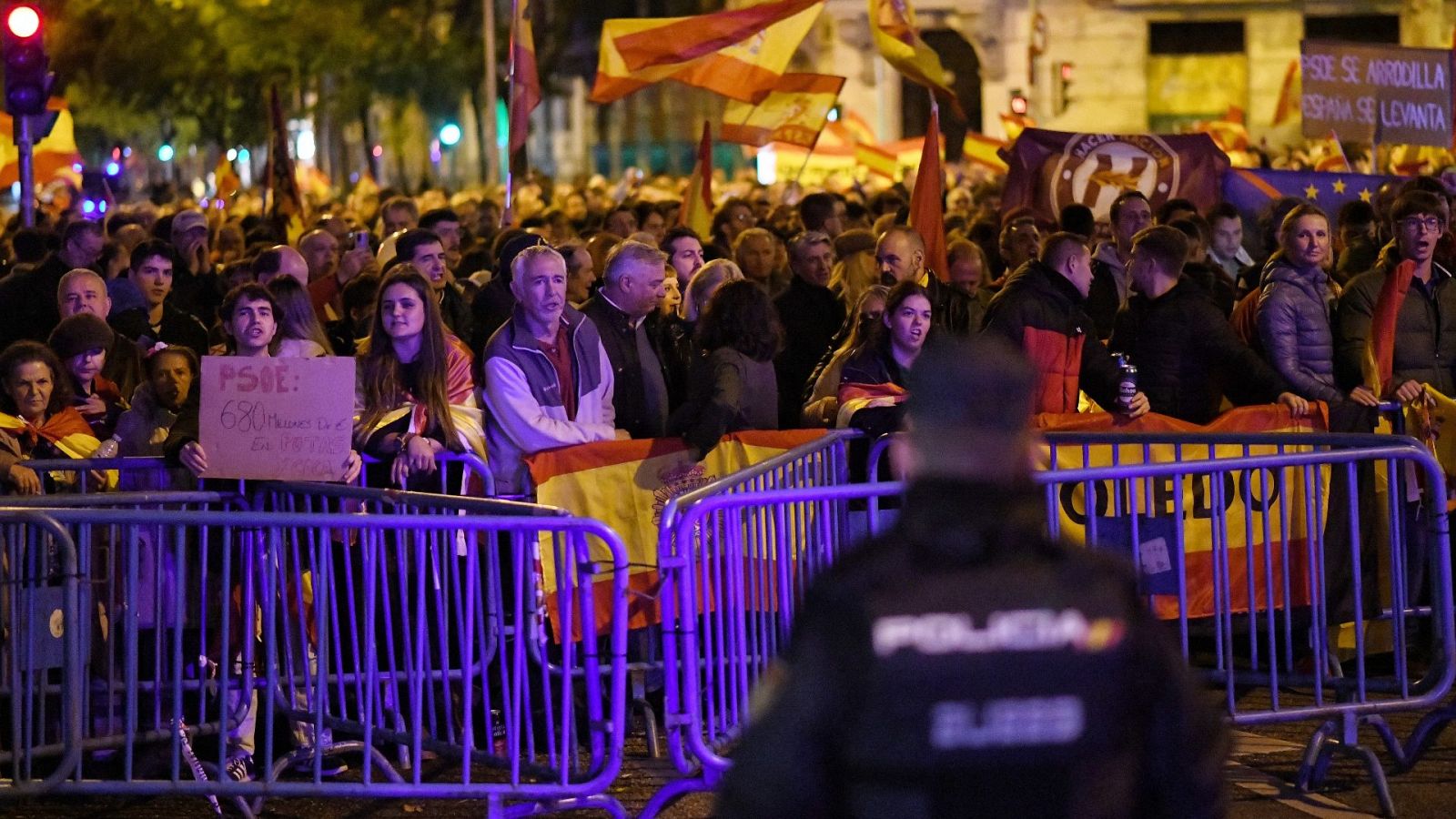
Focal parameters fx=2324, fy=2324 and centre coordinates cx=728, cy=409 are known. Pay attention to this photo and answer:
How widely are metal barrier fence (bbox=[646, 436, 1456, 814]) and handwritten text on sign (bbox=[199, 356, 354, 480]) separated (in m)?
1.34

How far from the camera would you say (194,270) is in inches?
562

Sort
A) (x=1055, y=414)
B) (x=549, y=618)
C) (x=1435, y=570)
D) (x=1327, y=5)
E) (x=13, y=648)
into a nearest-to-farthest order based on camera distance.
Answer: (x=13, y=648) → (x=1435, y=570) → (x=549, y=618) → (x=1055, y=414) → (x=1327, y=5)

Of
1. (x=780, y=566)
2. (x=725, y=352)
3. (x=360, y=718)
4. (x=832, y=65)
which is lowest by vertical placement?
(x=360, y=718)

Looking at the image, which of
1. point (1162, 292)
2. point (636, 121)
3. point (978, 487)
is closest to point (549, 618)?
point (1162, 292)

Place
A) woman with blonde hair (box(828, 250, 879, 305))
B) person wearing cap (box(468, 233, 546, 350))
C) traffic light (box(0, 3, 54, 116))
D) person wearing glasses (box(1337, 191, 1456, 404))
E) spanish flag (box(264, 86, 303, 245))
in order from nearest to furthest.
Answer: person wearing glasses (box(1337, 191, 1456, 404)) < person wearing cap (box(468, 233, 546, 350)) < woman with blonde hair (box(828, 250, 879, 305)) < traffic light (box(0, 3, 54, 116)) < spanish flag (box(264, 86, 303, 245))

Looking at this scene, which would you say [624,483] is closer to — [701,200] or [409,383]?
[409,383]

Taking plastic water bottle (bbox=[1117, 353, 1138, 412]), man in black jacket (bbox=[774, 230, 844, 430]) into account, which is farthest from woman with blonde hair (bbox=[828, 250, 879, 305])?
plastic water bottle (bbox=[1117, 353, 1138, 412])

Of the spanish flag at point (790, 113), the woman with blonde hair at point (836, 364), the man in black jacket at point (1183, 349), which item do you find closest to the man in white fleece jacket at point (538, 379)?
the woman with blonde hair at point (836, 364)

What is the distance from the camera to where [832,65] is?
56250 millimetres

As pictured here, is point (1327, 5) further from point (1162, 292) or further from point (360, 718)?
point (360, 718)

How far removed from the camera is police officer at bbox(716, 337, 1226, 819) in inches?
135

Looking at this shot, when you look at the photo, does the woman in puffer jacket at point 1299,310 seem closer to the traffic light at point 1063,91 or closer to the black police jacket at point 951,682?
the black police jacket at point 951,682

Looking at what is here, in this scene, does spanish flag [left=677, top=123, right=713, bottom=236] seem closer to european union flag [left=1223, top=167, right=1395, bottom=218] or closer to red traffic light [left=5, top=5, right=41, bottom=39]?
european union flag [left=1223, top=167, right=1395, bottom=218]

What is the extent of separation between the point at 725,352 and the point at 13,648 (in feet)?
10.3
